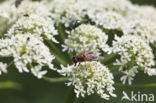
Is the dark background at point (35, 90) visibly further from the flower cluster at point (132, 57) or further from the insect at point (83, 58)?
the insect at point (83, 58)

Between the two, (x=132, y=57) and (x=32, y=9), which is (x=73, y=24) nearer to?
(x=32, y=9)

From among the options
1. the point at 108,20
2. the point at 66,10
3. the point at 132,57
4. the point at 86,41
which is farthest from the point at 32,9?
the point at 132,57

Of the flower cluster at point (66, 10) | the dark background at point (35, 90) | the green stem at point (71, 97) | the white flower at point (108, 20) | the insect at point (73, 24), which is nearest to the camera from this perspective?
the green stem at point (71, 97)

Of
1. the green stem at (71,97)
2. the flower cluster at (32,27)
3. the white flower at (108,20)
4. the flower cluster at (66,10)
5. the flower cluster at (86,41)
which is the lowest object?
the green stem at (71,97)

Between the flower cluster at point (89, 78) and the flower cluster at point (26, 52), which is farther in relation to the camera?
the flower cluster at point (89, 78)

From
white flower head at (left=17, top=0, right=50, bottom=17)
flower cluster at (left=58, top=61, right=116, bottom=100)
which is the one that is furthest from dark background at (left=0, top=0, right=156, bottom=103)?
flower cluster at (left=58, top=61, right=116, bottom=100)

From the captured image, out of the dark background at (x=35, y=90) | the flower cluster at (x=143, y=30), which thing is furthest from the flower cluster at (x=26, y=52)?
the dark background at (x=35, y=90)

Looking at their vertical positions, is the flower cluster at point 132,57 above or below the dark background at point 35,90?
above
